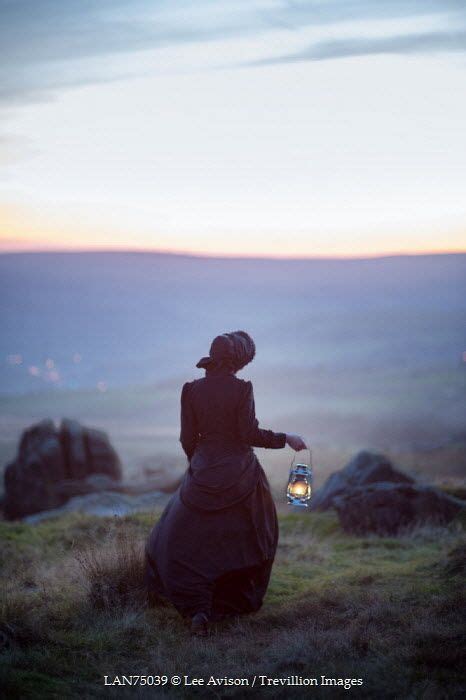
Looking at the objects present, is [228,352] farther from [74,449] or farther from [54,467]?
[74,449]

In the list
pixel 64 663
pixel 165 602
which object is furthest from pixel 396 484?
pixel 64 663

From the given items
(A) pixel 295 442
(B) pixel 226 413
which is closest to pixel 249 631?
(A) pixel 295 442

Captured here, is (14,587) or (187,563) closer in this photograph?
(187,563)

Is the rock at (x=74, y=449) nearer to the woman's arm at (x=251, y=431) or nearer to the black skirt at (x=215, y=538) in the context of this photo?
the black skirt at (x=215, y=538)

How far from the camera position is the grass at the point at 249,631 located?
19.8 feet

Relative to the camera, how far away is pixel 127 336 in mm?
179875

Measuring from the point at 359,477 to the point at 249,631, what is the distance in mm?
8808

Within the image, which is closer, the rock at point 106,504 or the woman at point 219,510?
the woman at point 219,510

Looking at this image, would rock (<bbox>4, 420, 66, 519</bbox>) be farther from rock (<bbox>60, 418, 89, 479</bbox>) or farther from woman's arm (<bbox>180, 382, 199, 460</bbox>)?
woman's arm (<bbox>180, 382, 199, 460</bbox>)

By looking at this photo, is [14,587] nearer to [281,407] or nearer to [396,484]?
[396,484]

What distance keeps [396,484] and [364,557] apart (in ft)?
8.43

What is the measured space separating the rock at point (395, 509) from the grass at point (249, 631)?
2.39 metres

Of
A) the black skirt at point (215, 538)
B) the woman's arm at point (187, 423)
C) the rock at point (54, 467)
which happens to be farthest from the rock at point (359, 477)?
the rock at point (54, 467)

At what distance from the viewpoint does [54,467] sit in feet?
79.7
